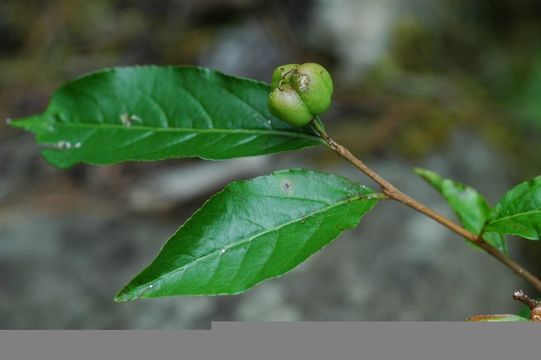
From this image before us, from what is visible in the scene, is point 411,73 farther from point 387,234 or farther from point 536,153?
point 387,234

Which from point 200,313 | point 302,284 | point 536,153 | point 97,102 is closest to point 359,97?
point 536,153

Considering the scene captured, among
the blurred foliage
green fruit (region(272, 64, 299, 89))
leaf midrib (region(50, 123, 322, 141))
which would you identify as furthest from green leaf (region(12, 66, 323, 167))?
the blurred foliage

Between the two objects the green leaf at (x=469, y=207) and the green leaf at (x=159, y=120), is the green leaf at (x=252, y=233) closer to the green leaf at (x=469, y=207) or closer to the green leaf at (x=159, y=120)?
the green leaf at (x=159, y=120)

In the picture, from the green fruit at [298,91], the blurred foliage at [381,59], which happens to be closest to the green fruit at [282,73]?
the green fruit at [298,91]

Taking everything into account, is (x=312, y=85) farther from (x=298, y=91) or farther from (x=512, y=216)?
(x=512, y=216)

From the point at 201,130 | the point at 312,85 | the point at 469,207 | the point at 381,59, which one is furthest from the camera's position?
the point at 381,59

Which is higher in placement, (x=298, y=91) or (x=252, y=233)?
(x=298, y=91)

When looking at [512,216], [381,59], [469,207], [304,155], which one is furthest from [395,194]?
[381,59]
